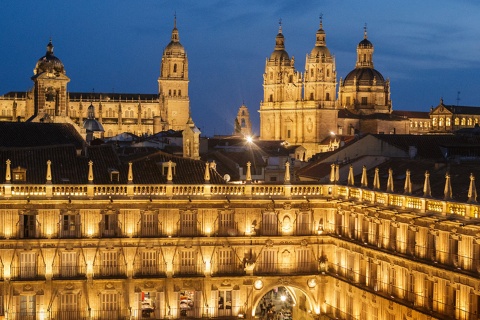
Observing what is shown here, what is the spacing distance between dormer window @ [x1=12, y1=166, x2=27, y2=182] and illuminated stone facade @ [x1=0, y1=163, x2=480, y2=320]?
0.31 ft

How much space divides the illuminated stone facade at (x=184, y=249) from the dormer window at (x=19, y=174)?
0.31ft

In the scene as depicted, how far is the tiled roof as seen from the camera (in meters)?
92.8

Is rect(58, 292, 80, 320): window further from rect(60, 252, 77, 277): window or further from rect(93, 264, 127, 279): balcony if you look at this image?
rect(93, 264, 127, 279): balcony

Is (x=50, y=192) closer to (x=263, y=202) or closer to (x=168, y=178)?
(x=168, y=178)

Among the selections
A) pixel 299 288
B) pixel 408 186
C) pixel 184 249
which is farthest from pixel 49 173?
pixel 408 186

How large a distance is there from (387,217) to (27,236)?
25.4 meters

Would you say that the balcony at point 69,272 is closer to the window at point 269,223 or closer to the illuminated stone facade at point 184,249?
the illuminated stone facade at point 184,249

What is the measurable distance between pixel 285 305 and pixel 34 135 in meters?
28.1

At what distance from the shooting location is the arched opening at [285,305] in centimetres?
7778

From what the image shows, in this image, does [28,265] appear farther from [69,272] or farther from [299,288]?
[299,288]

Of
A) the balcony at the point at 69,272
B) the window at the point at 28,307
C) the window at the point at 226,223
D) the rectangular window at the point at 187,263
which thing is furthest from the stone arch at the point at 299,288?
the window at the point at 28,307

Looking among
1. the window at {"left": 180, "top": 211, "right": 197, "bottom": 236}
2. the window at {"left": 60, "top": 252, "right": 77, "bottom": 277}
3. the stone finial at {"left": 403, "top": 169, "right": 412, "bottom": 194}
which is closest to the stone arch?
the window at {"left": 180, "top": 211, "right": 197, "bottom": 236}

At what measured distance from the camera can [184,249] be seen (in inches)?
2982

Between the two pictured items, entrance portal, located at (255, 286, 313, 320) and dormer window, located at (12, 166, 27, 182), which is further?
entrance portal, located at (255, 286, 313, 320)
